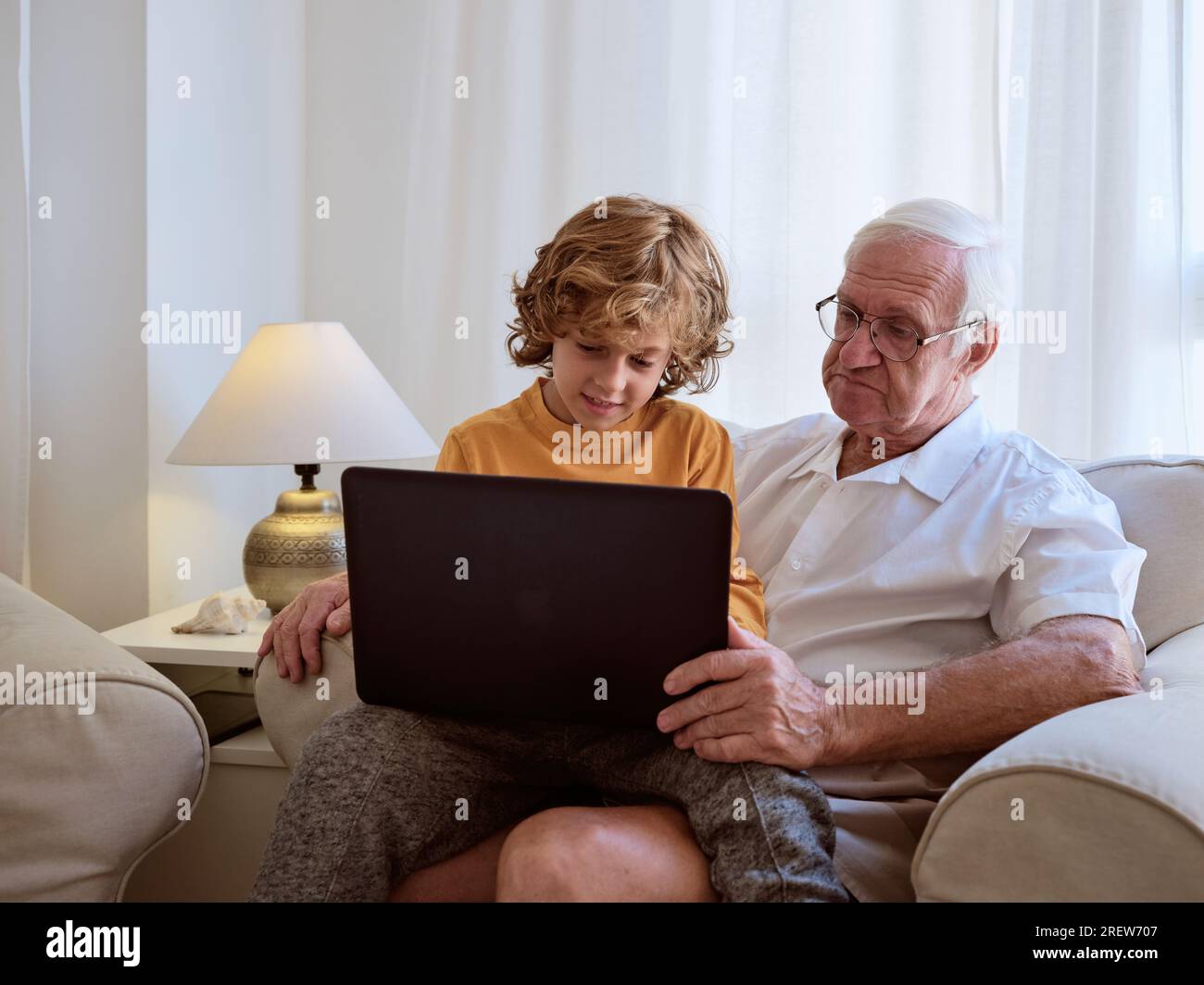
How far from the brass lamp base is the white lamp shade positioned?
11 cm

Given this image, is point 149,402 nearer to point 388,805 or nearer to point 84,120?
point 84,120


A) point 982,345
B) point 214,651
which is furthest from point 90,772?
point 982,345

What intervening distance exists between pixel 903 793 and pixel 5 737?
3.20 ft

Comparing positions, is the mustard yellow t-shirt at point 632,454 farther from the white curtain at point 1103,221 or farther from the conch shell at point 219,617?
the white curtain at point 1103,221

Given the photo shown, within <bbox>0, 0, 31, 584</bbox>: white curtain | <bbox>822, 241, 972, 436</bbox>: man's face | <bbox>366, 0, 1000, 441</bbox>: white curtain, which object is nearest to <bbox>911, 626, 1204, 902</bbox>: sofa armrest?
<bbox>822, 241, 972, 436</bbox>: man's face

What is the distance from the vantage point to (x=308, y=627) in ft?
4.67

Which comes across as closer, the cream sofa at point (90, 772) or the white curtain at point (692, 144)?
the cream sofa at point (90, 772)

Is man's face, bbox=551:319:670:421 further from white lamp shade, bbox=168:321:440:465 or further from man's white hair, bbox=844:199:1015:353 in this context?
white lamp shade, bbox=168:321:440:465

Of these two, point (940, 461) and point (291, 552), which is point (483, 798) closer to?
point (940, 461)

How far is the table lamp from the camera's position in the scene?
202 cm

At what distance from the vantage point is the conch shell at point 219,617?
2021 mm

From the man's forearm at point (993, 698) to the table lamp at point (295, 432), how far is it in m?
1.12

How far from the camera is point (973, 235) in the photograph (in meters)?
1.54

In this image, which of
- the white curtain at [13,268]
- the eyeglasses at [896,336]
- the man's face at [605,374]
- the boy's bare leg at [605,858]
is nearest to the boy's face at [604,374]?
the man's face at [605,374]
